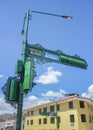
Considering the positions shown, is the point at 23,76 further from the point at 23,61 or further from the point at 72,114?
the point at 72,114

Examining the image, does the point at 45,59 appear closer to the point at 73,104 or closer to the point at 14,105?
the point at 14,105

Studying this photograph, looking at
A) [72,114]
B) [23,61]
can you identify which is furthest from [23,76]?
[72,114]

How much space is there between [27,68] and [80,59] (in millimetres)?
3434

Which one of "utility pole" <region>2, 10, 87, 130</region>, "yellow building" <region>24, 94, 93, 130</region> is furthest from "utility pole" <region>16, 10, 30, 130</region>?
"yellow building" <region>24, 94, 93, 130</region>

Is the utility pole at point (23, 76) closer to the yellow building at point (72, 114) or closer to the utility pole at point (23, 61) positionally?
the utility pole at point (23, 61)

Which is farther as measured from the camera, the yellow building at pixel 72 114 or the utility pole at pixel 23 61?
the yellow building at pixel 72 114

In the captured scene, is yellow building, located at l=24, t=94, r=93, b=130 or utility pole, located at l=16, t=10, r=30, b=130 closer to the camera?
utility pole, located at l=16, t=10, r=30, b=130

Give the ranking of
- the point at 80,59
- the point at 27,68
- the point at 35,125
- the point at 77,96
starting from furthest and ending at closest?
the point at 35,125, the point at 77,96, the point at 80,59, the point at 27,68

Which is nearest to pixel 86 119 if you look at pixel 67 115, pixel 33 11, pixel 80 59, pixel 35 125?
pixel 67 115

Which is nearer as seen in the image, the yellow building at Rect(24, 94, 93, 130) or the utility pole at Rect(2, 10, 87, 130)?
the utility pole at Rect(2, 10, 87, 130)

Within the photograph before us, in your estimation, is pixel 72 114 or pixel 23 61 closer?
pixel 23 61

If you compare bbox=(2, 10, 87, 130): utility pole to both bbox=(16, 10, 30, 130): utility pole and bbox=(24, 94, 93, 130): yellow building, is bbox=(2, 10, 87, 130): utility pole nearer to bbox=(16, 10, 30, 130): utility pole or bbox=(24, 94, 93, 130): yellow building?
bbox=(16, 10, 30, 130): utility pole

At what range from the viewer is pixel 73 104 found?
34625mm

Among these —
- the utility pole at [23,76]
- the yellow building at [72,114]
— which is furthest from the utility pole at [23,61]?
the yellow building at [72,114]
